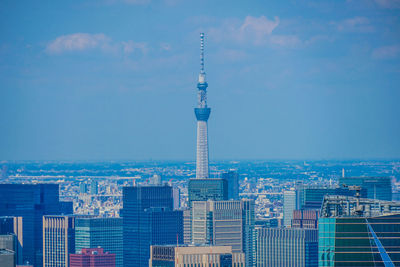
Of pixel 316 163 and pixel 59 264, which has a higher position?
pixel 316 163

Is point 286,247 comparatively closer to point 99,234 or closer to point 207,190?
point 99,234

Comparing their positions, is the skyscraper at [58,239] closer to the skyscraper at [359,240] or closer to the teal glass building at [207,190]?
the teal glass building at [207,190]

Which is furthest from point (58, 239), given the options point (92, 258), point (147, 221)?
point (92, 258)

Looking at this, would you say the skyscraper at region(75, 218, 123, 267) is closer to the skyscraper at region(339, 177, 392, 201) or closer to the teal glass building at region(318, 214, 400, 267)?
the skyscraper at region(339, 177, 392, 201)

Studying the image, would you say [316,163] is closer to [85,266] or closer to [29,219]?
[29,219]

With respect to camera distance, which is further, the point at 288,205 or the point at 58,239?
the point at 288,205

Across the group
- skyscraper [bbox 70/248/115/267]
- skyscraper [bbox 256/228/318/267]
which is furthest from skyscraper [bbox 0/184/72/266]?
skyscraper [bbox 256/228/318/267]

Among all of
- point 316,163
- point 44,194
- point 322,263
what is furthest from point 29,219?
point 322,263
